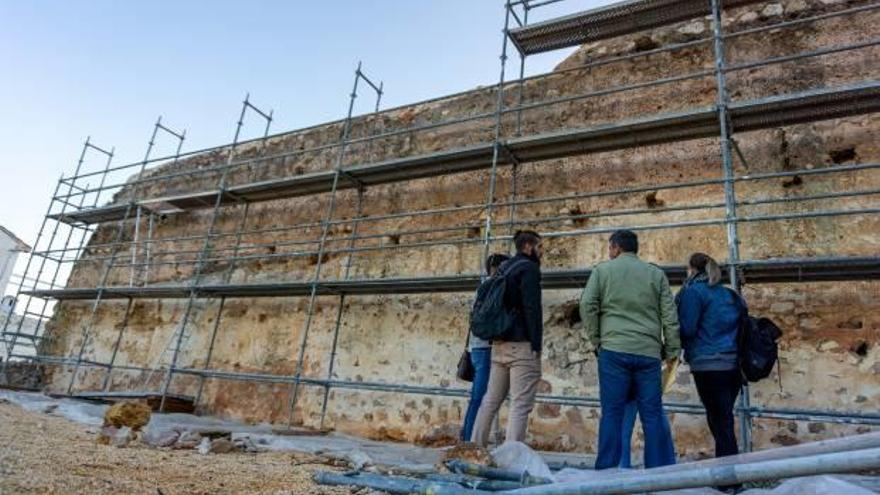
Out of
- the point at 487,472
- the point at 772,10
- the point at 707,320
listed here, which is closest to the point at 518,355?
the point at 487,472

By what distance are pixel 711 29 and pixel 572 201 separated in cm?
244

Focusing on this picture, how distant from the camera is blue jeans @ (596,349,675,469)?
3004 millimetres

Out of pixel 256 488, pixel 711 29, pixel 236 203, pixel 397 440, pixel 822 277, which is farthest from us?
pixel 236 203

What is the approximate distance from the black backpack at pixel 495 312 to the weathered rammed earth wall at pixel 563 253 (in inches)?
71.4

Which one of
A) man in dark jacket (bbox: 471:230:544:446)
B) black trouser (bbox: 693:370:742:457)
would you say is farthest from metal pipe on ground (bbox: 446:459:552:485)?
black trouser (bbox: 693:370:742:457)

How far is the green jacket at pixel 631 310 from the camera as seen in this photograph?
312 centimetres

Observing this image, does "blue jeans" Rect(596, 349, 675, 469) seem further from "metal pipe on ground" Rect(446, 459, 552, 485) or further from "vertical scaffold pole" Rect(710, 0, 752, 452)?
"vertical scaffold pole" Rect(710, 0, 752, 452)

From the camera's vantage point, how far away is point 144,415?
15.1 feet

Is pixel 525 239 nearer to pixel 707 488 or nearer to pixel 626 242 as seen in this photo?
pixel 626 242

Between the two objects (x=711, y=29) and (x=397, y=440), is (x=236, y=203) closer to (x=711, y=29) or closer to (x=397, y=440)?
(x=397, y=440)

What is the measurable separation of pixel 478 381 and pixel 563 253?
2.14 metres

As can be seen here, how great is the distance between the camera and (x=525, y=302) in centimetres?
357

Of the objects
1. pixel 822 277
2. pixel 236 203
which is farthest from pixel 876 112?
pixel 236 203

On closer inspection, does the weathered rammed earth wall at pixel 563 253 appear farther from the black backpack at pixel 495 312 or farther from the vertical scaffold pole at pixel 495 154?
the black backpack at pixel 495 312
